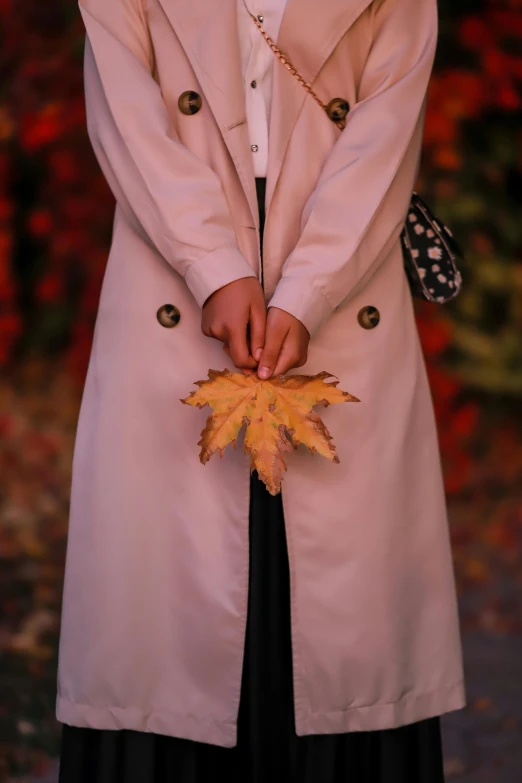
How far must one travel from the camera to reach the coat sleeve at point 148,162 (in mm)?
1300

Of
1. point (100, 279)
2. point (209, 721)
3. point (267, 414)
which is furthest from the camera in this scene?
point (100, 279)

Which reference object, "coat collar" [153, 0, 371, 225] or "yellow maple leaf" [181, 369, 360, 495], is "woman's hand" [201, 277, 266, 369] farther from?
"coat collar" [153, 0, 371, 225]

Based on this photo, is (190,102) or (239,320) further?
(190,102)

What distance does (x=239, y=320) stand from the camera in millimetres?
1265

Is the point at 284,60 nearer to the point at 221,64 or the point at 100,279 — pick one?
the point at 221,64

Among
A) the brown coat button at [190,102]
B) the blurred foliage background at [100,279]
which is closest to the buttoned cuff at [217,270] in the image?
the brown coat button at [190,102]

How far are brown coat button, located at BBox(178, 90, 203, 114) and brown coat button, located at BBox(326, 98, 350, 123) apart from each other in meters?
0.16

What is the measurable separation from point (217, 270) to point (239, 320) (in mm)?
67

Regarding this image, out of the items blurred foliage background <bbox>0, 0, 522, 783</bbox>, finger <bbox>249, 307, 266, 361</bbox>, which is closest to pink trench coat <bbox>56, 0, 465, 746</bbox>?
finger <bbox>249, 307, 266, 361</bbox>

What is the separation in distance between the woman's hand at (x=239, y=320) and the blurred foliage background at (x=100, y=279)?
193 centimetres

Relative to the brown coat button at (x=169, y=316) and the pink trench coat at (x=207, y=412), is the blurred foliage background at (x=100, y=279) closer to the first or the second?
the pink trench coat at (x=207, y=412)

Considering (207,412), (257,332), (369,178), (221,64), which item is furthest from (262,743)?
(221,64)

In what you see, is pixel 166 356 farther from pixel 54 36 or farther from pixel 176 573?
pixel 54 36

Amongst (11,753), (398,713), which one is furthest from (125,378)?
(11,753)
